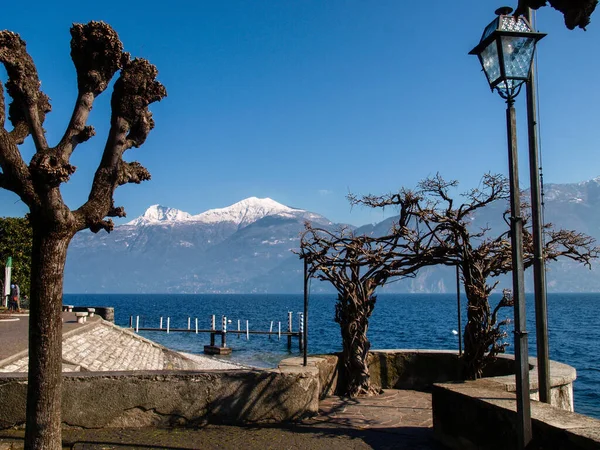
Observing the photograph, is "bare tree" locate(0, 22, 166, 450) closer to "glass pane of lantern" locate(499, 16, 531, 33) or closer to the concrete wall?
"glass pane of lantern" locate(499, 16, 531, 33)

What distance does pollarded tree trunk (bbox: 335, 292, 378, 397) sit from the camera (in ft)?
31.1

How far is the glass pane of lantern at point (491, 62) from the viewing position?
503 centimetres

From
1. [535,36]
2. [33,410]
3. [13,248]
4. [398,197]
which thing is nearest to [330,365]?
[398,197]

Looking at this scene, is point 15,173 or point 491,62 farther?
point 15,173

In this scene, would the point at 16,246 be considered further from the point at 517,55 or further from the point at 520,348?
the point at 520,348

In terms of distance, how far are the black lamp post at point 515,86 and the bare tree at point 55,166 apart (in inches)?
148

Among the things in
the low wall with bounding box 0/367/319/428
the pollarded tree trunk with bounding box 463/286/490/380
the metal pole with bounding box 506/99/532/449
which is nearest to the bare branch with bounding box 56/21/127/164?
the low wall with bounding box 0/367/319/428

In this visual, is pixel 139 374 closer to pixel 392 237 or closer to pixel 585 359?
pixel 392 237

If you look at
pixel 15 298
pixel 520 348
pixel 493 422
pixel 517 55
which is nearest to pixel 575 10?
pixel 517 55

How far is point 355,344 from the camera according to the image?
9.54 meters

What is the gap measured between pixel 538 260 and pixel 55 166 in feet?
15.3

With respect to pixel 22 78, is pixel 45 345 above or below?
below

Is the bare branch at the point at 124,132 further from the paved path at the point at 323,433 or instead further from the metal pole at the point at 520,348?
the metal pole at the point at 520,348

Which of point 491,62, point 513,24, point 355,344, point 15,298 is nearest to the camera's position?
point 513,24
